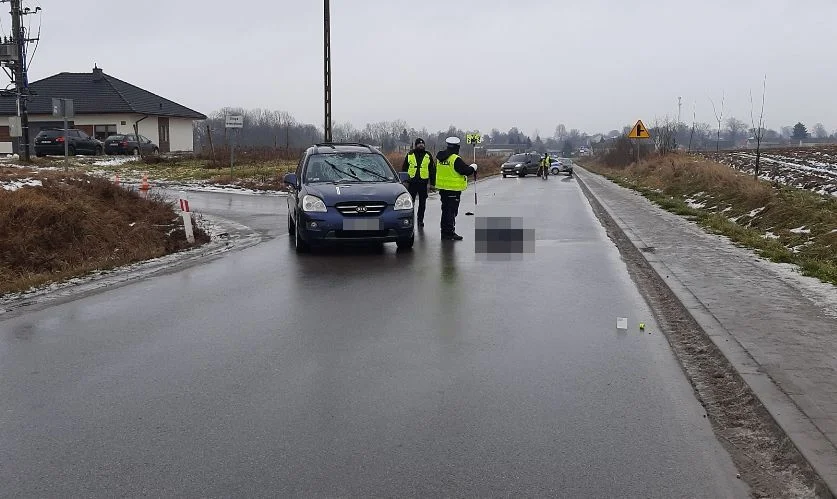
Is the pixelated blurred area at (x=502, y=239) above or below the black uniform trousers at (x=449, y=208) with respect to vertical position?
below

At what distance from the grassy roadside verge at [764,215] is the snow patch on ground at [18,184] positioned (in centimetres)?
1205

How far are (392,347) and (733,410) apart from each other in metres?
2.68

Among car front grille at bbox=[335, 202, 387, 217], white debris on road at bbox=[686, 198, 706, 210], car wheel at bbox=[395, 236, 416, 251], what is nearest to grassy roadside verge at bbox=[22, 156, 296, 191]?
white debris on road at bbox=[686, 198, 706, 210]

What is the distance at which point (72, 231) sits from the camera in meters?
12.4

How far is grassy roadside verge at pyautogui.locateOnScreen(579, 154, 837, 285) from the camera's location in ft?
36.3

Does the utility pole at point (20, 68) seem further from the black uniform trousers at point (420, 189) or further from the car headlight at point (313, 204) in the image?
the car headlight at point (313, 204)

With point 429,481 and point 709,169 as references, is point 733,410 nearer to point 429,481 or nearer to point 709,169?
point 429,481

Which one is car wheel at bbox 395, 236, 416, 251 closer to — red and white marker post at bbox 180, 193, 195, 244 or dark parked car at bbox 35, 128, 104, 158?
red and white marker post at bbox 180, 193, 195, 244

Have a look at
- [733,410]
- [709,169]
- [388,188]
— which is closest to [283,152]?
[709,169]

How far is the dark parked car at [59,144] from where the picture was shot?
39000 millimetres

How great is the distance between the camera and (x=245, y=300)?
337 inches

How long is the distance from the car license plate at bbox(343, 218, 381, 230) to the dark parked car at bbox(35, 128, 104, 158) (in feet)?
101

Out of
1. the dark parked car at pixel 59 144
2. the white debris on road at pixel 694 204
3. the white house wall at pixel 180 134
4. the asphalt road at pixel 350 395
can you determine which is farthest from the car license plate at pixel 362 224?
the white house wall at pixel 180 134

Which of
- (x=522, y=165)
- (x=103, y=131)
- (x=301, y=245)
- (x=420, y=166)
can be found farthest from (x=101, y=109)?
(x=301, y=245)
